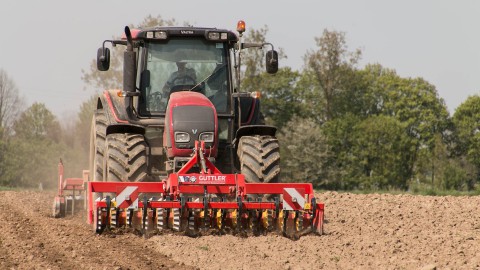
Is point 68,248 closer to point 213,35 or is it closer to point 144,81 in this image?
point 144,81

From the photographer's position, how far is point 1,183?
49.0m

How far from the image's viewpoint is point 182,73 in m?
11.3

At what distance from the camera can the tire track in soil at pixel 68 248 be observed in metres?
7.99

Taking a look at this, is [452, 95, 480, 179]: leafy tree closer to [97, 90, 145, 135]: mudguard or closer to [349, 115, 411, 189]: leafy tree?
[349, 115, 411, 189]: leafy tree

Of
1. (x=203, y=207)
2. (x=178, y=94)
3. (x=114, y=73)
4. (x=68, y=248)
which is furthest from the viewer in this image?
(x=114, y=73)

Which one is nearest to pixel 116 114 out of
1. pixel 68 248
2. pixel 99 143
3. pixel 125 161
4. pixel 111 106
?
pixel 111 106

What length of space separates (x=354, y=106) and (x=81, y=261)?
56668 millimetres

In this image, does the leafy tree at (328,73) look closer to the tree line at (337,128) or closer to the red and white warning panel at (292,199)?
the tree line at (337,128)

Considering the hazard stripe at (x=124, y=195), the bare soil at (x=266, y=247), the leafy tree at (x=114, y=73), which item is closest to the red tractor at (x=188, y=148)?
the hazard stripe at (x=124, y=195)

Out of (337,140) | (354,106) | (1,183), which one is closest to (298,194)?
(1,183)

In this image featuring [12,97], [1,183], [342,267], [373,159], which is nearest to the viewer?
[342,267]

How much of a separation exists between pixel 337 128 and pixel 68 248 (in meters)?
49.7

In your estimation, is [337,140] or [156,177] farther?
[337,140]

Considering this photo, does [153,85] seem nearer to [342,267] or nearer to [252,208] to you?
[252,208]
